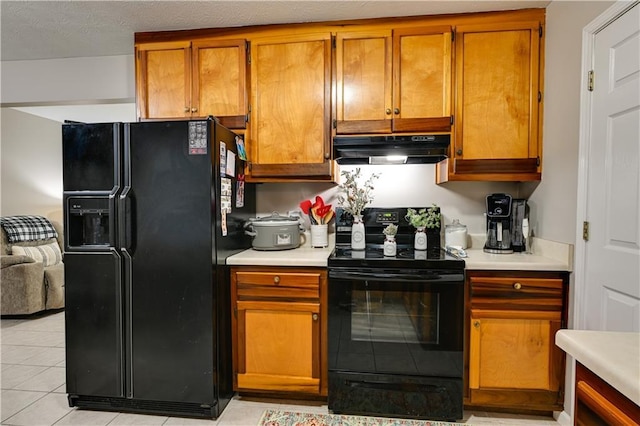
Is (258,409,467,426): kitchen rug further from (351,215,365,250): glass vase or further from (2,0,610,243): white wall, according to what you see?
(2,0,610,243): white wall

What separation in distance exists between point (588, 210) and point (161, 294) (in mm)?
2307

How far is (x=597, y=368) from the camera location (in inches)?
27.2

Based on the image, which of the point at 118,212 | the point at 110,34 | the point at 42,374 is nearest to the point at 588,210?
the point at 118,212

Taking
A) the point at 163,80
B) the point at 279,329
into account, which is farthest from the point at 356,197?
the point at 163,80

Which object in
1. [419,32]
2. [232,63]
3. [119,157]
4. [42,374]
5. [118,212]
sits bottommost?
[42,374]

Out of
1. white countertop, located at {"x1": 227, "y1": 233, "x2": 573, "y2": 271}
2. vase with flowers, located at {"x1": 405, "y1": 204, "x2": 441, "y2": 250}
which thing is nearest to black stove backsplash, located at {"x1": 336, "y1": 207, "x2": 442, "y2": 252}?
vase with flowers, located at {"x1": 405, "y1": 204, "x2": 441, "y2": 250}

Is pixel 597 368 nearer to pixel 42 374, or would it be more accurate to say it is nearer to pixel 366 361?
pixel 366 361

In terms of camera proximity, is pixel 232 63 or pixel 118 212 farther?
pixel 232 63

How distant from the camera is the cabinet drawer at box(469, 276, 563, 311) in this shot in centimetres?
182

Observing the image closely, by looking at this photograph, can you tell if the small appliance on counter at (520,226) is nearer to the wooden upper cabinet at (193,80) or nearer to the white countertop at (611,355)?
the white countertop at (611,355)

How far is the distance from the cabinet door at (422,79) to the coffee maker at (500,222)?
0.56 m

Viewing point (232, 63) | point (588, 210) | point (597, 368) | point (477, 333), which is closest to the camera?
point (597, 368)

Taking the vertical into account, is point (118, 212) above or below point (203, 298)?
above

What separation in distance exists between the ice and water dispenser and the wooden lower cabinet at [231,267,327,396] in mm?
777
